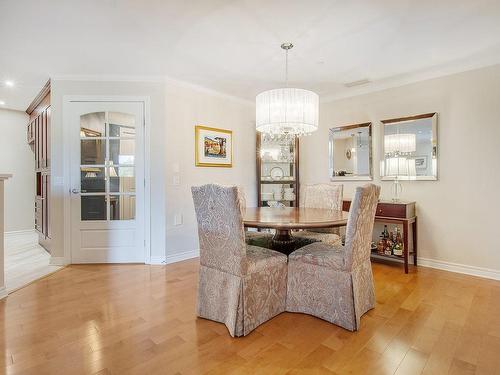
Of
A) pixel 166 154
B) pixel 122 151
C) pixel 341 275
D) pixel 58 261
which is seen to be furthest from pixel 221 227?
pixel 58 261

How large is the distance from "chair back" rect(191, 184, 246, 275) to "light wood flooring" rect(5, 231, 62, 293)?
205 cm

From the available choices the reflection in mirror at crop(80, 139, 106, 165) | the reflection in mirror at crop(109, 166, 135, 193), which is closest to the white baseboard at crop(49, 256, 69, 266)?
the reflection in mirror at crop(109, 166, 135, 193)

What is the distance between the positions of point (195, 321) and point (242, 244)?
2.38 feet

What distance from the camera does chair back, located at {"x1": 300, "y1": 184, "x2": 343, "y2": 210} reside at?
10.3 feet

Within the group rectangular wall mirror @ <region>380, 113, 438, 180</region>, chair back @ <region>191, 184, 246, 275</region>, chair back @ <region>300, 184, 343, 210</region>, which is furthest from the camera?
rectangular wall mirror @ <region>380, 113, 438, 180</region>

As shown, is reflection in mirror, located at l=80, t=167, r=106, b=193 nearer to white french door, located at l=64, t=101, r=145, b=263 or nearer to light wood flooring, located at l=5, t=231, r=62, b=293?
white french door, located at l=64, t=101, r=145, b=263

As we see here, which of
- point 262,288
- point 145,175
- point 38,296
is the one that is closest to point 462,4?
point 262,288

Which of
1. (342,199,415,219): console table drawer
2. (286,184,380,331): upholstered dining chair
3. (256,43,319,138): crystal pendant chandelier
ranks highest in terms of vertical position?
(256,43,319,138): crystal pendant chandelier

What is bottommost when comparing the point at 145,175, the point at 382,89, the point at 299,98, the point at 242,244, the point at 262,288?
the point at 262,288

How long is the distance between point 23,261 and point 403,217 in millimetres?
4647

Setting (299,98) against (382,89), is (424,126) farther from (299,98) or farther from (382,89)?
(299,98)

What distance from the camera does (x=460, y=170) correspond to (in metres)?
3.18

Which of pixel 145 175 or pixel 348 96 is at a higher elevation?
pixel 348 96

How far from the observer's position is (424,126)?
3398 millimetres
